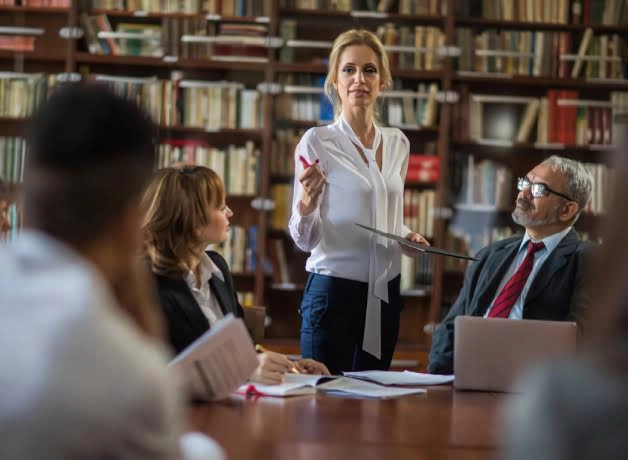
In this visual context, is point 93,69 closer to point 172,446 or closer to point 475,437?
point 475,437

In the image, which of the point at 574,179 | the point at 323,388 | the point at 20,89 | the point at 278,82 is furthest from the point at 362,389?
the point at 20,89

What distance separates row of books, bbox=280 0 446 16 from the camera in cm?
571

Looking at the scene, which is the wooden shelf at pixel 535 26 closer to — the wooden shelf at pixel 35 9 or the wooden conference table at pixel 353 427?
the wooden shelf at pixel 35 9

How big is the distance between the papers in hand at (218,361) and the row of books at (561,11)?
4.28 metres

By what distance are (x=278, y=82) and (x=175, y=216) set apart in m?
3.45

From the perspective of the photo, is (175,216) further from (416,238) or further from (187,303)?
(416,238)

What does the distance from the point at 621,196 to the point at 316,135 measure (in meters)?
2.43

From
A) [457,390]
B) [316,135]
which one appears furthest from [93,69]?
[457,390]

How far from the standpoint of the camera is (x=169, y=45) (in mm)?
5676

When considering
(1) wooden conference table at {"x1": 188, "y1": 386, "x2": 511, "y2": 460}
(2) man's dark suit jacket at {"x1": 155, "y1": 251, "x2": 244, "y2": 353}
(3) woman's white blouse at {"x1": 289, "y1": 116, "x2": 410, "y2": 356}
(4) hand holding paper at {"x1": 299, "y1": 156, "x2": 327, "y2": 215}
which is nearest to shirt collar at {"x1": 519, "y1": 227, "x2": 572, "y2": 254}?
(3) woman's white blouse at {"x1": 289, "y1": 116, "x2": 410, "y2": 356}

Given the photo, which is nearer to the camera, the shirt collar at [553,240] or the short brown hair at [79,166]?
the short brown hair at [79,166]

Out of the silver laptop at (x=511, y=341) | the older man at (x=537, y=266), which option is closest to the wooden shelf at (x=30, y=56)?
the older man at (x=537, y=266)

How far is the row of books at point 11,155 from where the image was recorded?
5.62 meters

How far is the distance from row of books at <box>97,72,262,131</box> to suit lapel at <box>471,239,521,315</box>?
2.82 metres
